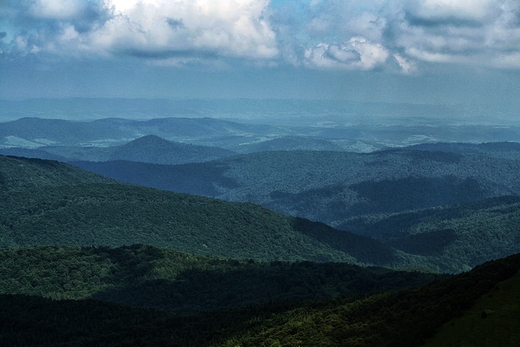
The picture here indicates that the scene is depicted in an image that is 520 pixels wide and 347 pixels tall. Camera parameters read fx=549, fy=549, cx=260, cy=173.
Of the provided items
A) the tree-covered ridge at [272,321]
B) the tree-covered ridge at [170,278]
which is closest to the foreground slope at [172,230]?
the tree-covered ridge at [170,278]

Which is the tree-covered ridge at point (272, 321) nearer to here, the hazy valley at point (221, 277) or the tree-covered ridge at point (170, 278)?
the hazy valley at point (221, 277)

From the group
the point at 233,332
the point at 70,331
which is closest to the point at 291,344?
the point at 233,332

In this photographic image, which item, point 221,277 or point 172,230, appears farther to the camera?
point 172,230

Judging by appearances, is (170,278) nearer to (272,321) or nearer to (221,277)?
(221,277)

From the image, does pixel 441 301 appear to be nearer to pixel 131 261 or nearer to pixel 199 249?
pixel 131 261

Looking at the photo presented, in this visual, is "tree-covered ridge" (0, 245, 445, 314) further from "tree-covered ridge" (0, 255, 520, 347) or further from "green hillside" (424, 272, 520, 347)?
"green hillside" (424, 272, 520, 347)

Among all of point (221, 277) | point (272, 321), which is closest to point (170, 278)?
point (221, 277)
